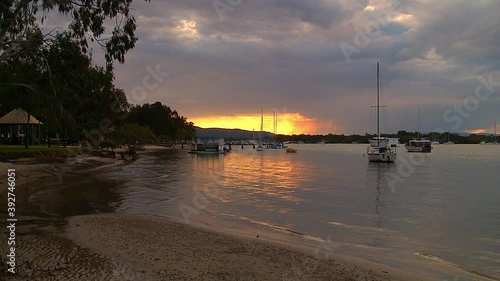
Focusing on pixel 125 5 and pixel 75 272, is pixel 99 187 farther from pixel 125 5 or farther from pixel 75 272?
pixel 75 272

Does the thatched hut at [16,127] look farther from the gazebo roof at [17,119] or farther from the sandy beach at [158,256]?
the sandy beach at [158,256]

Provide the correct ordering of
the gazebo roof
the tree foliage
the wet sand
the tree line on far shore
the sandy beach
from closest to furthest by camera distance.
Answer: the sandy beach → the wet sand → the tree line on far shore → the gazebo roof → the tree foliage

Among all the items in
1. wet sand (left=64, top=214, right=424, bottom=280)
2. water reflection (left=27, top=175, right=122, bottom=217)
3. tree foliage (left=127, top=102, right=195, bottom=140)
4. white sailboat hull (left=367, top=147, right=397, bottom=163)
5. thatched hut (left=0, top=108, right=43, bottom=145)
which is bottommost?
water reflection (left=27, top=175, right=122, bottom=217)

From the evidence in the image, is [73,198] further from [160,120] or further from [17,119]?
[160,120]

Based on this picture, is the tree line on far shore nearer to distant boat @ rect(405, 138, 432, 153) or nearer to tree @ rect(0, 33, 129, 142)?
tree @ rect(0, 33, 129, 142)

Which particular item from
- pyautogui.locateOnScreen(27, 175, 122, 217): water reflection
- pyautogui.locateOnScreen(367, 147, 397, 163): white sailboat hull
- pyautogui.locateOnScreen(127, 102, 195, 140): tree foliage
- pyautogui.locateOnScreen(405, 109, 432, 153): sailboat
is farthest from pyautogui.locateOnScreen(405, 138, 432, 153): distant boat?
pyautogui.locateOnScreen(27, 175, 122, 217): water reflection

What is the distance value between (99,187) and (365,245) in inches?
849

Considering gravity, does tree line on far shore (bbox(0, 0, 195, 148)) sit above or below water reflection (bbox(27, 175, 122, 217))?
above

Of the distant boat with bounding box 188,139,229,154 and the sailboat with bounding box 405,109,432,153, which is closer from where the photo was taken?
the distant boat with bounding box 188,139,229,154

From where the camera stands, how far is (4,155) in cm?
3475

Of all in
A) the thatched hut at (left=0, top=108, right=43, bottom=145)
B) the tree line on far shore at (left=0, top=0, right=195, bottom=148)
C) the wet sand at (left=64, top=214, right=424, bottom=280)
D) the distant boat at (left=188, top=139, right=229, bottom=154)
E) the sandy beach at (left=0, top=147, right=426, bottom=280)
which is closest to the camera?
the sandy beach at (left=0, top=147, right=426, bottom=280)

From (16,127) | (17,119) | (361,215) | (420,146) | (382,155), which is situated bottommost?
(361,215)

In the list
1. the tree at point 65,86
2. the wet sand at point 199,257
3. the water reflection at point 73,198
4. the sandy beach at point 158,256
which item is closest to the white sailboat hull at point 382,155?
the water reflection at point 73,198

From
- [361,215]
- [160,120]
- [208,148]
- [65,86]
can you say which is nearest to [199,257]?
[65,86]
